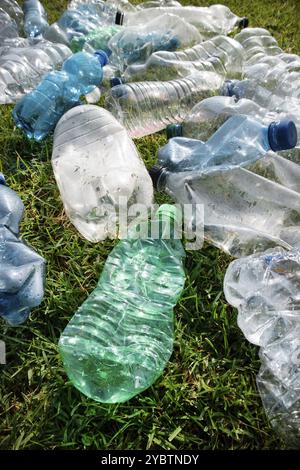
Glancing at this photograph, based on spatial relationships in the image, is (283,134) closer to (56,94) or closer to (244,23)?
(56,94)

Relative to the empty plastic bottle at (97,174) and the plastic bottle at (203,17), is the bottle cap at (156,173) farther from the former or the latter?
the plastic bottle at (203,17)

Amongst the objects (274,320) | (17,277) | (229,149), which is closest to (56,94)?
(229,149)

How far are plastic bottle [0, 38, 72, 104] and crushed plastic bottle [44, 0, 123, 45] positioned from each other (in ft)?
0.57

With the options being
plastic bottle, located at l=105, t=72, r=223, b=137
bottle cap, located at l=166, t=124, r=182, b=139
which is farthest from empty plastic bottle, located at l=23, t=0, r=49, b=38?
bottle cap, located at l=166, t=124, r=182, b=139

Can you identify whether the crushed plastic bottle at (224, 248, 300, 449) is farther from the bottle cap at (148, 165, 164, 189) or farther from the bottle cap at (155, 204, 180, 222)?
the bottle cap at (148, 165, 164, 189)

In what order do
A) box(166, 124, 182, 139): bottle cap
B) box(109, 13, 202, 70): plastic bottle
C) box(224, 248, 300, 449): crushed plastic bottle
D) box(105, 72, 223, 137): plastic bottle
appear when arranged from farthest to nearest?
box(109, 13, 202, 70): plastic bottle < box(105, 72, 223, 137): plastic bottle < box(166, 124, 182, 139): bottle cap < box(224, 248, 300, 449): crushed plastic bottle

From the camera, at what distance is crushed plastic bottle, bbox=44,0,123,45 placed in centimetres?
272

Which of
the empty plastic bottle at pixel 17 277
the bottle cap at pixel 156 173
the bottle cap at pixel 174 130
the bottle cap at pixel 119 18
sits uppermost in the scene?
the bottle cap at pixel 119 18

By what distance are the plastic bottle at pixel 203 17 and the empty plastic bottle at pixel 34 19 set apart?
52cm

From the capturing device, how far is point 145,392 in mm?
1308

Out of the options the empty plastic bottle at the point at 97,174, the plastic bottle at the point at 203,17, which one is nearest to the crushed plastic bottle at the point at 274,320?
the empty plastic bottle at the point at 97,174

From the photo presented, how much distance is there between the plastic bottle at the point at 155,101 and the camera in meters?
2.08

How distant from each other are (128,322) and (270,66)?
64.6 inches

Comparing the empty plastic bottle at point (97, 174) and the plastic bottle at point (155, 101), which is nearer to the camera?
the empty plastic bottle at point (97, 174)
